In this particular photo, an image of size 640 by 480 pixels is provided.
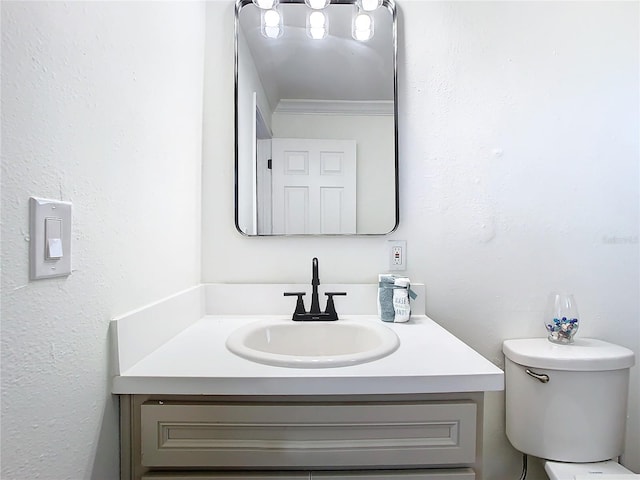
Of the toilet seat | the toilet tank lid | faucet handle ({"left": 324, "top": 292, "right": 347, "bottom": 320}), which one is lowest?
the toilet seat

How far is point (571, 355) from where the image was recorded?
1.15 meters

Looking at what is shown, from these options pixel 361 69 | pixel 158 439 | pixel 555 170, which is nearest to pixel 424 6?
pixel 361 69

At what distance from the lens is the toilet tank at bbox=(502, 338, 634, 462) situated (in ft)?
3.69

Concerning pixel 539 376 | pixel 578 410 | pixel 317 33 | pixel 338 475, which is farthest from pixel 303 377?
pixel 317 33

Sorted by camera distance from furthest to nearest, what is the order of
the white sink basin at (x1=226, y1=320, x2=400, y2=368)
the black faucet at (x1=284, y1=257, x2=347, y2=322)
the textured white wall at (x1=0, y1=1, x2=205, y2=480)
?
1. the black faucet at (x1=284, y1=257, x2=347, y2=322)
2. the white sink basin at (x1=226, y1=320, x2=400, y2=368)
3. the textured white wall at (x1=0, y1=1, x2=205, y2=480)

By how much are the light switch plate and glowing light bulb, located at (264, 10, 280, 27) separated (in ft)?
3.47

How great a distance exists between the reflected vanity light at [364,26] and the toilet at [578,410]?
1.26 metres

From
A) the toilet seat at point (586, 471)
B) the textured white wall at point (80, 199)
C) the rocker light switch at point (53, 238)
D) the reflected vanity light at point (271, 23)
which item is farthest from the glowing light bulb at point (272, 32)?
the toilet seat at point (586, 471)

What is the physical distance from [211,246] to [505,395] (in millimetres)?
1216

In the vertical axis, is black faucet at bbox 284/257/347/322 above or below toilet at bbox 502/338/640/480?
above

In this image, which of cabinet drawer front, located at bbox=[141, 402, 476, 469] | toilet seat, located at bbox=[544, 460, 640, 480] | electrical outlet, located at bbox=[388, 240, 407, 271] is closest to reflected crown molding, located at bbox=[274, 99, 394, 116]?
electrical outlet, located at bbox=[388, 240, 407, 271]

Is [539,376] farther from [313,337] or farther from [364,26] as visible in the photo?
[364,26]

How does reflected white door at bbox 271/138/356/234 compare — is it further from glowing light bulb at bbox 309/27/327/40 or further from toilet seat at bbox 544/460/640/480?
toilet seat at bbox 544/460/640/480

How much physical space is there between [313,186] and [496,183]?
2.23 feet
